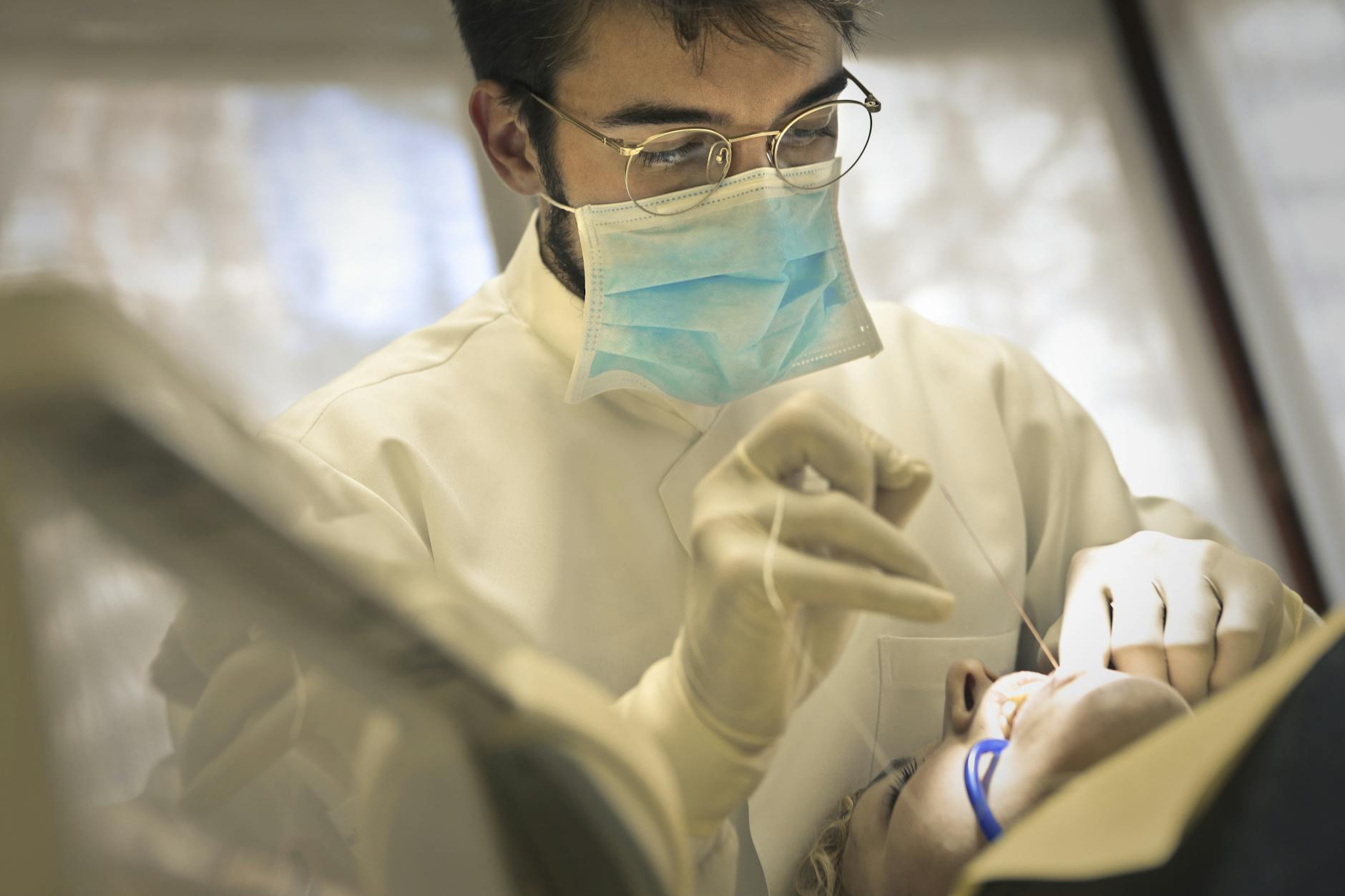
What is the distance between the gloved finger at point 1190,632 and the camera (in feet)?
2.53

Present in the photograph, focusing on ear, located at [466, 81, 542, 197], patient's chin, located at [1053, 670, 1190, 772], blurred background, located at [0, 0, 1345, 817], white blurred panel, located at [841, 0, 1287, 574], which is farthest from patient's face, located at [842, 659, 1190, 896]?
white blurred panel, located at [841, 0, 1287, 574]

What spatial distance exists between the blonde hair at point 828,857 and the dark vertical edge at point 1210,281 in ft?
8.04

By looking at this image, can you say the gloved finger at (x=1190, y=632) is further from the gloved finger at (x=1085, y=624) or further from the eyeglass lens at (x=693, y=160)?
the eyeglass lens at (x=693, y=160)

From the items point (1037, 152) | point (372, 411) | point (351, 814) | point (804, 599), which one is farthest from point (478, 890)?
point (1037, 152)

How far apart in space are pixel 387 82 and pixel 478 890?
2191 mm

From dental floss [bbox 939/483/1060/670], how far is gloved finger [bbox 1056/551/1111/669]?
1 cm

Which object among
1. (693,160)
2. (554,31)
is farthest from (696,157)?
(554,31)

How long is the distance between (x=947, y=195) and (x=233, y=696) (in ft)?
8.54

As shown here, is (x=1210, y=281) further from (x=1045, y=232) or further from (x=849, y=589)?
(x=849, y=589)

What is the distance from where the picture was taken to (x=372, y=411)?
3.63ft

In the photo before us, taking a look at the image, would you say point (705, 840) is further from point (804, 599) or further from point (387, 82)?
point (387, 82)

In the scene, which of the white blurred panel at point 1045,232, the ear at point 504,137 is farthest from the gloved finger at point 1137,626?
the white blurred panel at point 1045,232

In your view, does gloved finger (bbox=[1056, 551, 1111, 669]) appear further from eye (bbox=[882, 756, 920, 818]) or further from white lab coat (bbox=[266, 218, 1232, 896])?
eye (bbox=[882, 756, 920, 818])

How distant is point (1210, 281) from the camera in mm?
2953
